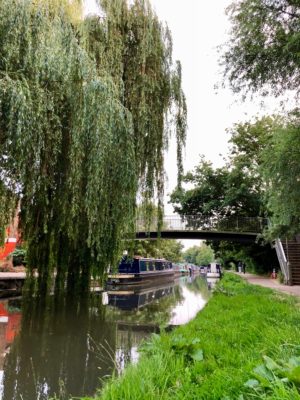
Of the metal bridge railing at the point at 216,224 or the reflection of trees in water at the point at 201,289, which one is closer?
the reflection of trees in water at the point at 201,289

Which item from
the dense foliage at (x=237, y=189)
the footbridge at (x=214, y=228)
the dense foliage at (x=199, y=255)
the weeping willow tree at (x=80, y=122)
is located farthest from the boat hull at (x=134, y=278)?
the dense foliage at (x=199, y=255)

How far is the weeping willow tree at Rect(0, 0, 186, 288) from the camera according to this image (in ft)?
18.4

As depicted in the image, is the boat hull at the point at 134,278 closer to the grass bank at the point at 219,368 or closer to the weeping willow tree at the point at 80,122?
the weeping willow tree at the point at 80,122

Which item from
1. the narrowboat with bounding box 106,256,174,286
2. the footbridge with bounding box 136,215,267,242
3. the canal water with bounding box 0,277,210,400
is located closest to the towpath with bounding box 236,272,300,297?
the canal water with bounding box 0,277,210,400

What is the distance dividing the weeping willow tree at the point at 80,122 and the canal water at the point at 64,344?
1.01m

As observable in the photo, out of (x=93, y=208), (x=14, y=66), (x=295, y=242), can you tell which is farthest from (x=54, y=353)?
(x=295, y=242)

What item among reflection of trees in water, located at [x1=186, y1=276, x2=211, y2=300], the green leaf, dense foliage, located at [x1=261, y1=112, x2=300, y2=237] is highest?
dense foliage, located at [x1=261, y1=112, x2=300, y2=237]

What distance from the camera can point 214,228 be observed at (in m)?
23.3

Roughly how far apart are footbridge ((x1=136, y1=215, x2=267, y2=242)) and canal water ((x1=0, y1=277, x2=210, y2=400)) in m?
11.9

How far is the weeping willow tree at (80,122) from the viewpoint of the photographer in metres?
5.61

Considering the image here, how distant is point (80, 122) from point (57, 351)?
12.4 ft

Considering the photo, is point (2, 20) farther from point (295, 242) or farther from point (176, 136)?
point (295, 242)

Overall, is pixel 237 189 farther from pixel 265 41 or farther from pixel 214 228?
pixel 265 41

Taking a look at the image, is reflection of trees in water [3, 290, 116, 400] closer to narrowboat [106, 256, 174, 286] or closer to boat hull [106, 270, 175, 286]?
boat hull [106, 270, 175, 286]
